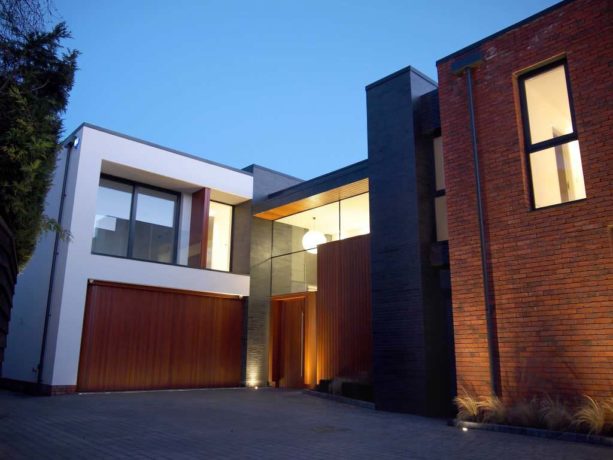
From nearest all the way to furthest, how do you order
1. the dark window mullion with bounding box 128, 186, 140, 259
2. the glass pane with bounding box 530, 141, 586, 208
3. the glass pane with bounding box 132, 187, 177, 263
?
1. the glass pane with bounding box 530, 141, 586, 208
2. the dark window mullion with bounding box 128, 186, 140, 259
3. the glass pane with bounding box 132, 187, 177, 263

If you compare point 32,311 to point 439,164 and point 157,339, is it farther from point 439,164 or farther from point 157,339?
point 439,164

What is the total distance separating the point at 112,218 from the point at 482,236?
9308 millimetres

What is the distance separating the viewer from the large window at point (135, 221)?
12.7m

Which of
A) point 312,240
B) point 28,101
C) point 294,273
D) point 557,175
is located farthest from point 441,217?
point 28,101

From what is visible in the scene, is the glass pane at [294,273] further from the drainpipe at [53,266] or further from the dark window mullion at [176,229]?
the drainpipe at [53,266]

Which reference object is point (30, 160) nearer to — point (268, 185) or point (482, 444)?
point (482, 444)

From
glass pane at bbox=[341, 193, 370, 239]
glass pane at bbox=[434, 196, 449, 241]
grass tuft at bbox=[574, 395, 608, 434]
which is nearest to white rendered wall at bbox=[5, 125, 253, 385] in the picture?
glass pane at bbox=[341, 193, 370, 239]

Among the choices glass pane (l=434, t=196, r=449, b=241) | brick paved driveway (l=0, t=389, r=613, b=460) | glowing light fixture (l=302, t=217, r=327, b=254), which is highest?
glowing light fixture (l=302, t=217, r=327, b=254)

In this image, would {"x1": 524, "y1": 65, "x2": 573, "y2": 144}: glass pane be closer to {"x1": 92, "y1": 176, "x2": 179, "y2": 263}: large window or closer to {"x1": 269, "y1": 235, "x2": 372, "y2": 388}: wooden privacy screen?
{"x1": 269, "y1": 235, "x2": 372, "y2": 388}: wooden privacy screen

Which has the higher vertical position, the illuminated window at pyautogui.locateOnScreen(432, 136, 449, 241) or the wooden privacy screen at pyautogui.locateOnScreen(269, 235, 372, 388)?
the illuminated window at pyautogui.locateOnScreen(432, 136, 449, 241)

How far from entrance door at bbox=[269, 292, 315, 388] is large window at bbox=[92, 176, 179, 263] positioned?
138 inches

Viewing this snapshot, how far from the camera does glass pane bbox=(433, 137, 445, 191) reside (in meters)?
9.60

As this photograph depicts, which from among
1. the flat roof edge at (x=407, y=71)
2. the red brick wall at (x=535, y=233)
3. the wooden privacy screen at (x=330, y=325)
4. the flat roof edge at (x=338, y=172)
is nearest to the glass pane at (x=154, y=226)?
the flat roof edge at (x=338, y=172)

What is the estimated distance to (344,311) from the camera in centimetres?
1174
